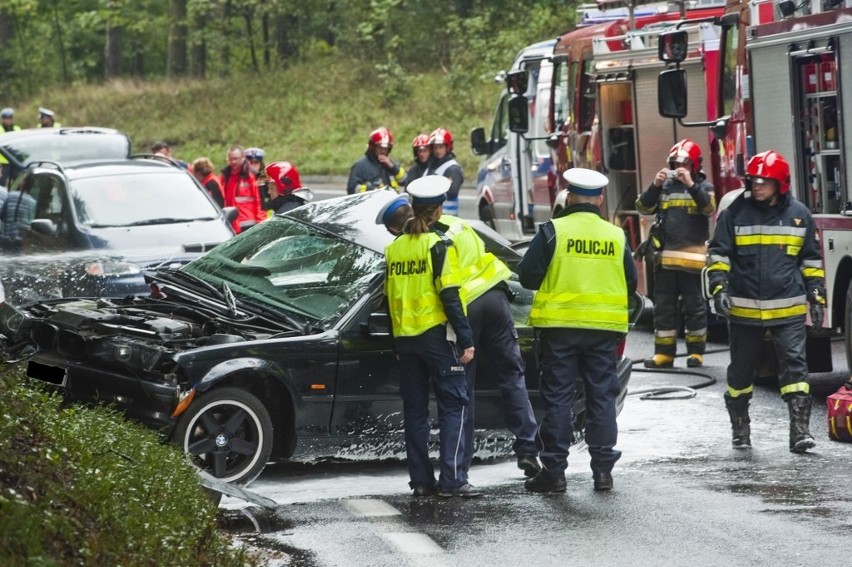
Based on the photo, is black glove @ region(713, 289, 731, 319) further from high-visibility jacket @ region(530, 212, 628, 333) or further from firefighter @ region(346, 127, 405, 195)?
firefighter @ region(346, 127, 405, 195)

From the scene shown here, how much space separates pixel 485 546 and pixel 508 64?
35086 mm

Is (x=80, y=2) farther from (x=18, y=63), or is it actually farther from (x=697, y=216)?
(x=697, y=216)

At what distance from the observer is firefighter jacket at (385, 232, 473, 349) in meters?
8.17

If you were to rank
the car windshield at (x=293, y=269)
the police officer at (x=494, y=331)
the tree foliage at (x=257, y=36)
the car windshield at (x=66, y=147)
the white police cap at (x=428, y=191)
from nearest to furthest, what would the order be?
the white police cap at (x=428, y=191), the police officer at (x=494, y=331), the car windshield at (x=293, y=269), the car windshield at (x=66, y=147), the tree foliage at (x=257, y=36)

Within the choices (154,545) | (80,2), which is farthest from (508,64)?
(154,545)

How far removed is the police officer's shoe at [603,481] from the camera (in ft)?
27.5

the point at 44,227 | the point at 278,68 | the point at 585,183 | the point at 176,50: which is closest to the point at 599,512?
the point at 585,183

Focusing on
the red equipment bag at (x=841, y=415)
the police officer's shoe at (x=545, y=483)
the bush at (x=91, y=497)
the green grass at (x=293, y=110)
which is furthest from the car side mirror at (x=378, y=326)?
the green grass at (x=293, y=110)

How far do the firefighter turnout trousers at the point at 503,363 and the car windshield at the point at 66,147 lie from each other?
14964 mm

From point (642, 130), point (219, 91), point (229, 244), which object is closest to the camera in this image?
point (229, 244)

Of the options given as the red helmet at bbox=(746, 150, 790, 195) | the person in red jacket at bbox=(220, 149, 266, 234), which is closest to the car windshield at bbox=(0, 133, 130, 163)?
the person in red jacket at bbox=(220, 149, 266, 234)

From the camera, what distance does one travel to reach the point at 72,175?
49.1ft

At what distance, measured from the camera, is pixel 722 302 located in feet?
31.5

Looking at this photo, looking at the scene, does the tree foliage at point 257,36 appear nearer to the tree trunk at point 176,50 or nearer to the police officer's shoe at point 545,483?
the tree trunk at point 176,50
